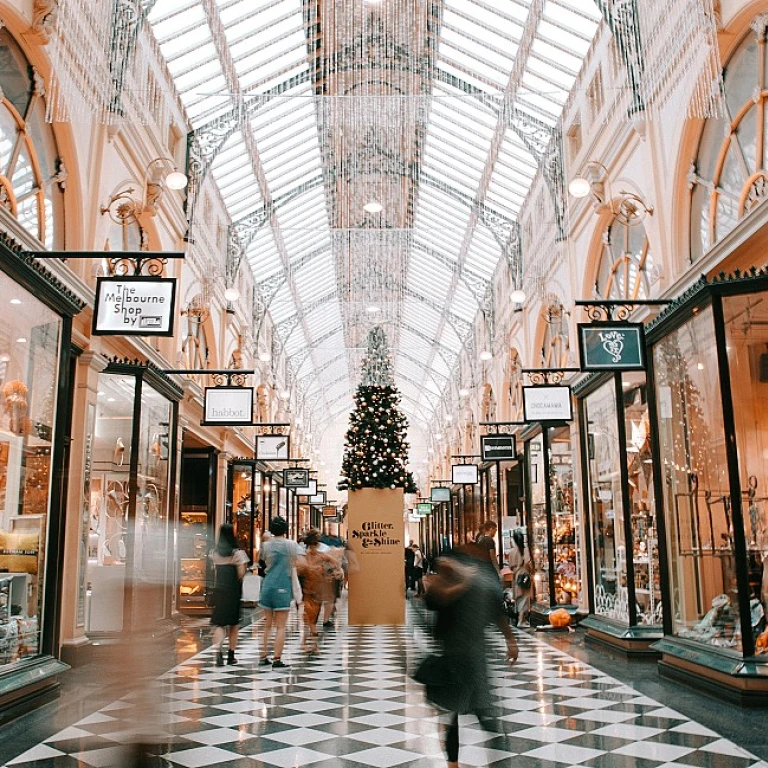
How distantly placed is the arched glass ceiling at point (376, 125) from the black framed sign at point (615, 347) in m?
5.01

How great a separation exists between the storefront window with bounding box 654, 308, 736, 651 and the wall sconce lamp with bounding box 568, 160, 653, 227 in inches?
95.3

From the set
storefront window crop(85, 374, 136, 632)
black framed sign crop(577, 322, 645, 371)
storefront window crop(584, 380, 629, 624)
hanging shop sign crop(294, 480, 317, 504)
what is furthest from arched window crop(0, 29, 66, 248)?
hanging shop sign crop(294, 480, 317, 504)

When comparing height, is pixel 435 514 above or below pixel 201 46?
below

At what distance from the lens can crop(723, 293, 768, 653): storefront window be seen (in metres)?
6.86

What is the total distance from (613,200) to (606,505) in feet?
13.9

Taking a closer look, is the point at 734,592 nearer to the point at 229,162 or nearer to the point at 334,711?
the point at 334,711

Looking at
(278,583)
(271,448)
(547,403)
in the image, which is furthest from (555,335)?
(278,583)

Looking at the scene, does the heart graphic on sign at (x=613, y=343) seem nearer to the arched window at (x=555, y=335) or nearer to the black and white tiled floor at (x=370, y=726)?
the black and white tiled floor at (x=370, y=726)

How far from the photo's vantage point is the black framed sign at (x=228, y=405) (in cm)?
1270

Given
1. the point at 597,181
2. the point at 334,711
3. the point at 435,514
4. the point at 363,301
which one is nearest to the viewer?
the point at 334,711

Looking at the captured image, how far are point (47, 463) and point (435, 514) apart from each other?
1269 inches

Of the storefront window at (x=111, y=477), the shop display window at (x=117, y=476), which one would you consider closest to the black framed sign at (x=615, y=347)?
the shop display window at (x=117, y=476)

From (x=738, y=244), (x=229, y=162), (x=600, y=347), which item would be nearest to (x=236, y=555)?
(x=600, y=347)

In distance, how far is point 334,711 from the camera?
6273mm
